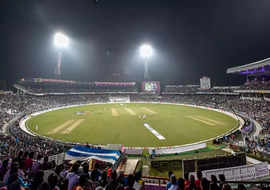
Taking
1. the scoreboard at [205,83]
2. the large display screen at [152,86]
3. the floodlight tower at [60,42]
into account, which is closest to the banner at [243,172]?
the scoreboard at [205,83]

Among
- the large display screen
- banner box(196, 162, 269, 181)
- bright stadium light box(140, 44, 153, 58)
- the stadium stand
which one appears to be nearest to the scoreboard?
the stadium stand

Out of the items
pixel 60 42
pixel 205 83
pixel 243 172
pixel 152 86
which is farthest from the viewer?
pixel 152 86

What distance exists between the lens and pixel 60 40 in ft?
224

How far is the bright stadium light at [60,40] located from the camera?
6616cm

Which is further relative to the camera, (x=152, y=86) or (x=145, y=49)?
(x=152, y=86)

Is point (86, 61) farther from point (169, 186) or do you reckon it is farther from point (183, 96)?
point (169, 186)

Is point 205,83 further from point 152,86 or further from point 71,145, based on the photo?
point 71,145

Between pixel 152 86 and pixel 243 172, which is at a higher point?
pixel 152 86

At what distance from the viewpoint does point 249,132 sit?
80.0ft

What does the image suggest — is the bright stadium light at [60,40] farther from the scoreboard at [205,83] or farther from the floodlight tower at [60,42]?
the scoreboard at [205,83]

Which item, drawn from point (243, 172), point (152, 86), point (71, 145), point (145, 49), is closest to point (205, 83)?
point (152, 86)

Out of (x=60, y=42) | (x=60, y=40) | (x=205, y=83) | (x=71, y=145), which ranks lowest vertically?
(x=71, y=145)

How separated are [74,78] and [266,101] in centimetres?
8695

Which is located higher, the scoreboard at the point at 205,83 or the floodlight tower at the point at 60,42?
the floodlight tower at the point at 60,42
